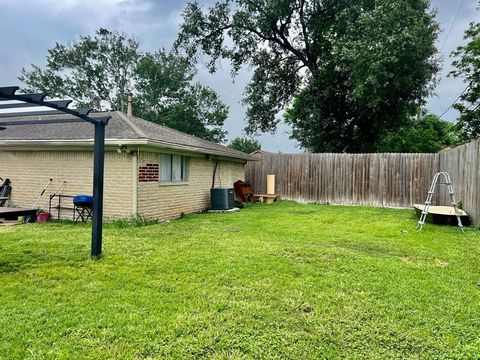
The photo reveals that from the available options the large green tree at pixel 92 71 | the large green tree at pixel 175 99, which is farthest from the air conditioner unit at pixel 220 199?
the large green tree at pixel 92 71

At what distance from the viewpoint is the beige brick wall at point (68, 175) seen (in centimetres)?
807

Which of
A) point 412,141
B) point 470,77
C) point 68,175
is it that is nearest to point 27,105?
point 68,175

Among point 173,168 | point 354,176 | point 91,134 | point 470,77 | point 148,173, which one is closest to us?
point 148,173

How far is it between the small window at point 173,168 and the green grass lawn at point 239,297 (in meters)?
2.91

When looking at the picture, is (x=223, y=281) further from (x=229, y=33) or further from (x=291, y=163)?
(x=229, y=33)

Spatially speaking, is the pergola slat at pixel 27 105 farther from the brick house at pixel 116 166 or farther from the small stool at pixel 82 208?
the small stool at pixel 82 208

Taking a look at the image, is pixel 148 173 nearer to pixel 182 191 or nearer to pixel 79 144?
pixel 182 191

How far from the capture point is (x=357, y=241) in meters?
6.30

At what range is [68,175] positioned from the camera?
8.70 m

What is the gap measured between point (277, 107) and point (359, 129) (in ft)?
15.7

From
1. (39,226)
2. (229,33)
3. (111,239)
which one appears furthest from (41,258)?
(229,33)

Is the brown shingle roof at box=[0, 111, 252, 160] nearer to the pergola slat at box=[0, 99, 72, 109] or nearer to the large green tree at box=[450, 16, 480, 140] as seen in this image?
the pergola slat at box=[0, 99, 72, 109]

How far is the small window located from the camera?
9031mm

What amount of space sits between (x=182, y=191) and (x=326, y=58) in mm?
11613
